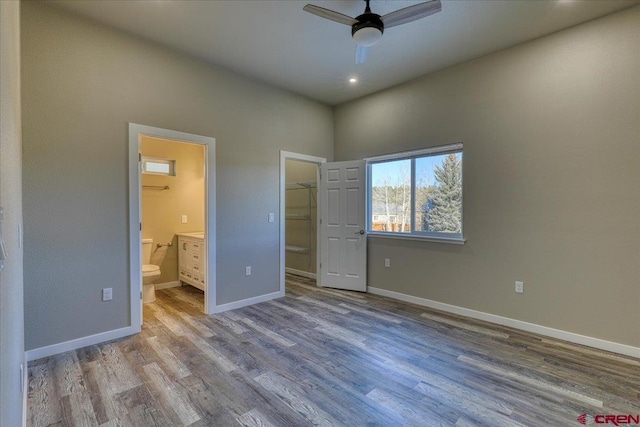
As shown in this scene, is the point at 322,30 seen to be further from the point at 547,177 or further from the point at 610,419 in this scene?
the point at 610,419

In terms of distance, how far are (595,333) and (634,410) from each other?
1030 millimetres

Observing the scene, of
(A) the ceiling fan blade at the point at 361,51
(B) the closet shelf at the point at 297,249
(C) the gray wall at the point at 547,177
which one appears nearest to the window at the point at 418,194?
(C) the gray wall at the point at 547,177

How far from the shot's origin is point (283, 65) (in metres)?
3.62

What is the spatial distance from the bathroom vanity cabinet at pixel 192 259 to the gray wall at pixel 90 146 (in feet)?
2.36

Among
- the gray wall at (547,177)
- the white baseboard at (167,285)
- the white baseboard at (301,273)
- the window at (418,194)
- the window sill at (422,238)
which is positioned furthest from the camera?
the white baseboard at (301,273)

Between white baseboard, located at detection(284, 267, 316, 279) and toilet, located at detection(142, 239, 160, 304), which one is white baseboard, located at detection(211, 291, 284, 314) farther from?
white baseboard, located at detection(284, 267, 316, 279)

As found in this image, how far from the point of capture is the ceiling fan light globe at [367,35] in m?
2.27

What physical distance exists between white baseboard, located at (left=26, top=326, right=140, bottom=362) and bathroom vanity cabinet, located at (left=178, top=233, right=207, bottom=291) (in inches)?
50.7

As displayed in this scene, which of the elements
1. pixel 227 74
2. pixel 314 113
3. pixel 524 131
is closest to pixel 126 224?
pixel 227 74

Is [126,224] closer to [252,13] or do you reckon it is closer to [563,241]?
[252,13]

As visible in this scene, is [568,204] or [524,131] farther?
[524,131]

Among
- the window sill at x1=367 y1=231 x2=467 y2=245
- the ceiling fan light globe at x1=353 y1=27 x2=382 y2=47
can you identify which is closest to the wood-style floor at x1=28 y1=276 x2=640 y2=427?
the window sill at x1=367 y1=231 x2=467 y2=245

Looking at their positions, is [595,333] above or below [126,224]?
below

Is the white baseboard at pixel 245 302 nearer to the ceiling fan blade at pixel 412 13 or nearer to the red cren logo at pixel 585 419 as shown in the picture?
the red cren logo at pixel 585 419
